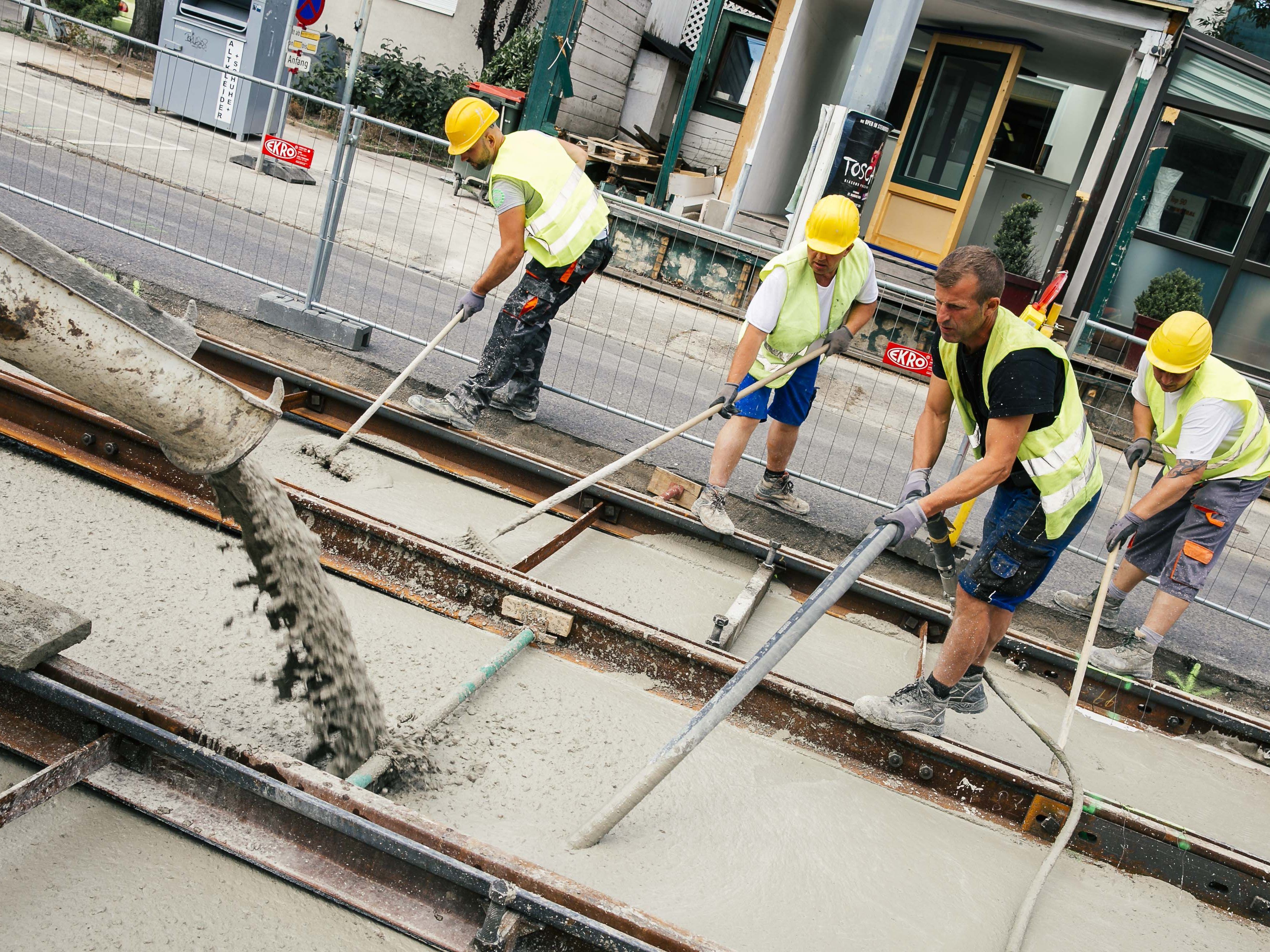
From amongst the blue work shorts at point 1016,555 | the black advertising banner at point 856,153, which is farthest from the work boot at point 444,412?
the black advertising banner at point 856,153

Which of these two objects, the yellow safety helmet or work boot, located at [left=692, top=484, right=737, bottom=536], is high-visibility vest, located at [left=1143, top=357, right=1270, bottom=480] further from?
work boot, located at [left=692, top=484, right=737, bottom=536]

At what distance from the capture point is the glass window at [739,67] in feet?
56.8

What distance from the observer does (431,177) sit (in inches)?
610

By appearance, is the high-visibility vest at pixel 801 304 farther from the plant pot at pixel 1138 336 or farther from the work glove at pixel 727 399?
the plant pot at pixel 1138 336

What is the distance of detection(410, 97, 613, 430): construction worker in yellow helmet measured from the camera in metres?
5.32

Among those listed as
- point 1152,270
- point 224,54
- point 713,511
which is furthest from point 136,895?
point 224,54

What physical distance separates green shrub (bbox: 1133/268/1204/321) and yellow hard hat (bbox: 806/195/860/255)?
26.7ft

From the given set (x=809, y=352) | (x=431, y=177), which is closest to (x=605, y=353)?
(x=809, y=352)

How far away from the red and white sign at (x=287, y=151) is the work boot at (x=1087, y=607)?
17.3ft

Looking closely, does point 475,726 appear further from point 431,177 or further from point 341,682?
point 431,177

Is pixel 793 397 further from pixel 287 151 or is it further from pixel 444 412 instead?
pixel 287 151

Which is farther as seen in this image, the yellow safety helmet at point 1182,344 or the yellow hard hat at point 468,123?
the yellow hard hat at point 468,123

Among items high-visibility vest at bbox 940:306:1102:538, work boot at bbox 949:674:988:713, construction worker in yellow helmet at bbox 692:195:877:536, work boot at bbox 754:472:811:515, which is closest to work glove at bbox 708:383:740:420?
construction worker in yellow helmet at bbox 692:195:877:536

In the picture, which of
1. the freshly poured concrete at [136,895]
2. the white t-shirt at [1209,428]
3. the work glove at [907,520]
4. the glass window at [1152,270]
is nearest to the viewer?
the freshly poured concrete at [136,895]
